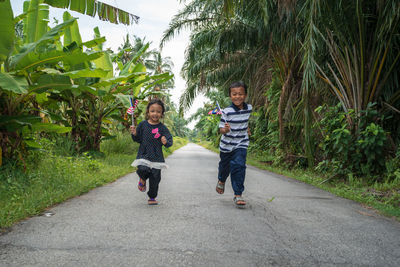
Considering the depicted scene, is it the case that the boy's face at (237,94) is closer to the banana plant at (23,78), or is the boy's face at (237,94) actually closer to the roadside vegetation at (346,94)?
the roadside vegetation at (346,94)

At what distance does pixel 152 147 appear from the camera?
4.41m

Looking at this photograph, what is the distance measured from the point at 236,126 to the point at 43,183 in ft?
9.72

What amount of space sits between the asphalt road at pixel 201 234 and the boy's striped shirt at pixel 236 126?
2.82 ft

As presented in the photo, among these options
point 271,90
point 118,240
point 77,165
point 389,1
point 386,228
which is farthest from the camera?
point 271,90

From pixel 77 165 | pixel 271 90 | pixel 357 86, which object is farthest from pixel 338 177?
pixel 77 165

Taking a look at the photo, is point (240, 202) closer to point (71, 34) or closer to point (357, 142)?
point (357, 142)

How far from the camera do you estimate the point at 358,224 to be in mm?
3516

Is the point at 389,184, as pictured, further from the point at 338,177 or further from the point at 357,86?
the point at 357,86

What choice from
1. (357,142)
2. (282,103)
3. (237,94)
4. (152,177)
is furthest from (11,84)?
(282,103)

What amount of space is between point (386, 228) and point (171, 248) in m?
2.40

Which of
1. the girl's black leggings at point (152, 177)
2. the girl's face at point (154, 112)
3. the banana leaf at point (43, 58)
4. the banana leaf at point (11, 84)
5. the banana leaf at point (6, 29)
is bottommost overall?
the girl's black leggings at point (152, 177)

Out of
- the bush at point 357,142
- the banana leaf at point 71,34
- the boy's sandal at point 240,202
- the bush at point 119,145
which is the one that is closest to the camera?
the boy's sandal at point 240,202

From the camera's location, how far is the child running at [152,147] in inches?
171

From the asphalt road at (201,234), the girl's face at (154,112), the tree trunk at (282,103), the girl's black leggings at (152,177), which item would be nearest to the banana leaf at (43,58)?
the girl's face at (154,112)
